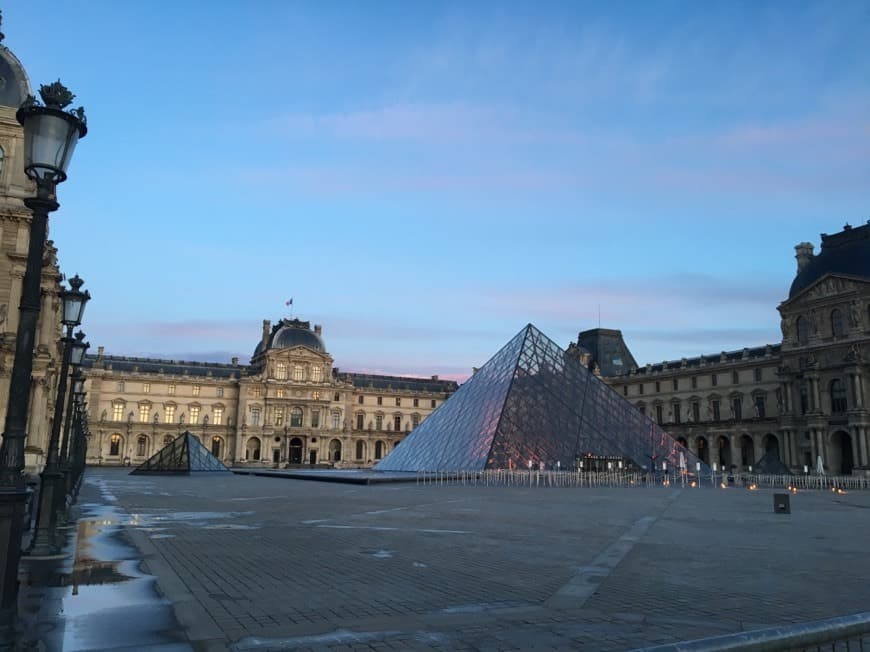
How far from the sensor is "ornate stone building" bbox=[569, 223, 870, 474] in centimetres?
5056

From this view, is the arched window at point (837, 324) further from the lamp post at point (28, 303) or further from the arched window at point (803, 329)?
the lamp post at point (28, 303)

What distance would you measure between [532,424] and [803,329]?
31.4 metres

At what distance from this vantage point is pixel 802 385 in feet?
180

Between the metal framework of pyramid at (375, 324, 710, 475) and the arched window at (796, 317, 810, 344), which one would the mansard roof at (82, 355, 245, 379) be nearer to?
the metal framework of pyramid at (375, 324, 710, 475)

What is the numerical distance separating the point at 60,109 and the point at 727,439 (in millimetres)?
66502

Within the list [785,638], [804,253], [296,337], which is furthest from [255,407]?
[785,638]

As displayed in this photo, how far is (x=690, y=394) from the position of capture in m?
67.5

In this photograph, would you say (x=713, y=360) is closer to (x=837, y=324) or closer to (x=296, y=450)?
(x=837, y=324)

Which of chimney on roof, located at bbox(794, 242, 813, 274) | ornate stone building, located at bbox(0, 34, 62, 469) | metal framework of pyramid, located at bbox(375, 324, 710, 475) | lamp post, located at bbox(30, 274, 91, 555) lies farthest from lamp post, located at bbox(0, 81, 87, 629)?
chimney on roof, located at bbox(794, 242, 813, 274)

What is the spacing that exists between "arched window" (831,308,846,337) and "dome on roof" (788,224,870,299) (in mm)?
2895

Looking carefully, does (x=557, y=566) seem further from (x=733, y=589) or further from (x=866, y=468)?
(x=866, y=468)

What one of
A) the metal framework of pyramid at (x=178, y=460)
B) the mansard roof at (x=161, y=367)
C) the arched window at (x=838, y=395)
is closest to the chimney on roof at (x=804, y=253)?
the arched window at (x=838, y=395)

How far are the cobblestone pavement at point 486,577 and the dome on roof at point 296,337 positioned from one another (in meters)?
70.9

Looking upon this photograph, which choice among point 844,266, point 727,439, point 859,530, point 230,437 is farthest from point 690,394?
point 859,530
